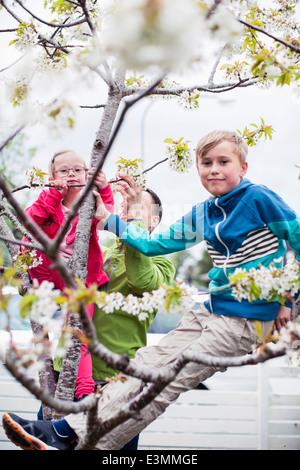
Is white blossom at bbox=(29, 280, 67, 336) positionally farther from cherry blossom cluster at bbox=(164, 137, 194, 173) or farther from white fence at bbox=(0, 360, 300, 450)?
white fence at bbox=(0, 360, 300, 450)

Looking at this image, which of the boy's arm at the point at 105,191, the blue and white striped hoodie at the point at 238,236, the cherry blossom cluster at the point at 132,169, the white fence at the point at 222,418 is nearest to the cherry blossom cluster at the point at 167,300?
the blue and white striped hoodie at the point at 238,236

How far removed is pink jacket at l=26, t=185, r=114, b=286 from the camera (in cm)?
195

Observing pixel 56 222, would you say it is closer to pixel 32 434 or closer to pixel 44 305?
pixel 32 434

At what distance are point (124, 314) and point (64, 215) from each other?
53 cm

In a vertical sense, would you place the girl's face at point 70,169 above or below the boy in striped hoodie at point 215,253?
above

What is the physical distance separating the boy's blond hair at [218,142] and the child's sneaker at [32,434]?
1.17 metres

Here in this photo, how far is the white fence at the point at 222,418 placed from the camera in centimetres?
355

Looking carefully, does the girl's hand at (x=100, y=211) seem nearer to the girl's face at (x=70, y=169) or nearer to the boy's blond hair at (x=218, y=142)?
the girl's face at (x=70, y=169)

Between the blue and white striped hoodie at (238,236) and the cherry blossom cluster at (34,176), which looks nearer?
the blue and white striped hoodie at (238,236)

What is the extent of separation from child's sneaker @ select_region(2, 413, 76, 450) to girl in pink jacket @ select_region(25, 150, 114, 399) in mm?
378

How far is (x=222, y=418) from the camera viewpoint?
3.64 meters

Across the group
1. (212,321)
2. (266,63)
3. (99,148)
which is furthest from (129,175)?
(266,63)

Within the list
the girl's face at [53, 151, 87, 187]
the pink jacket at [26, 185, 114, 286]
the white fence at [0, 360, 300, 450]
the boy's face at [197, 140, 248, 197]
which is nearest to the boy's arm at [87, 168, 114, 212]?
the pink jacket at [26, 185, 114, 286]

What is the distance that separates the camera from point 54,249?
91 centimetres
